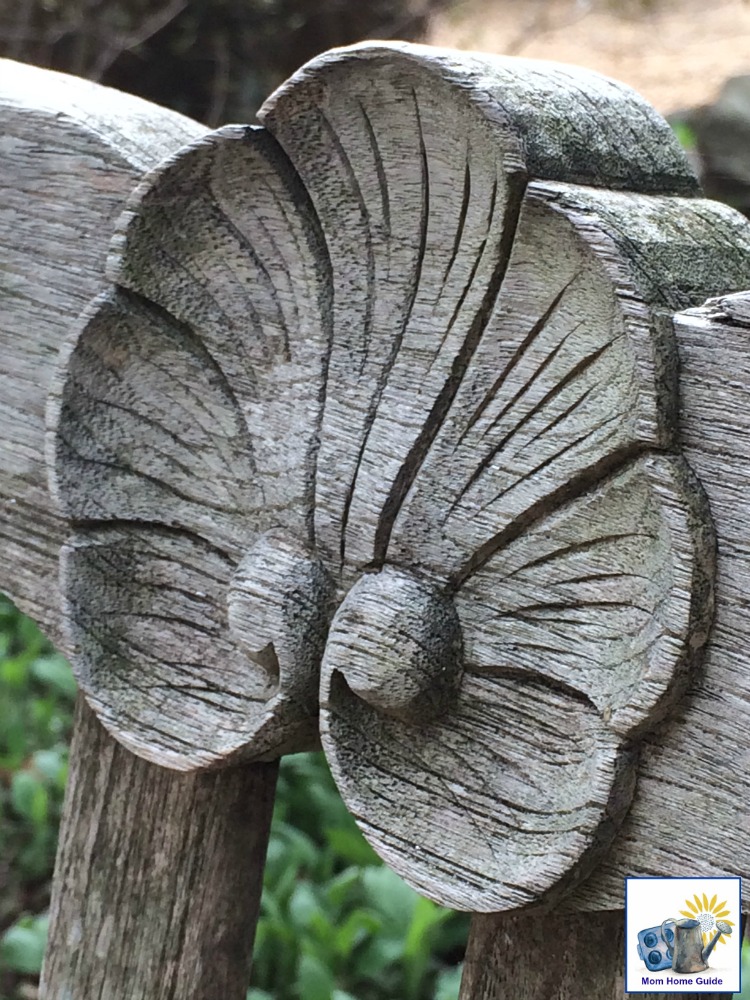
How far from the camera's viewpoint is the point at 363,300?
75cm

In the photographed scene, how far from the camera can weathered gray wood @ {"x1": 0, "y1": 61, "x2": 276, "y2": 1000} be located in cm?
94

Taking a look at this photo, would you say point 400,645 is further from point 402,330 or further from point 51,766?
point 51,766

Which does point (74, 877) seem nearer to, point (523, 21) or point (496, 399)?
point (496, 399)

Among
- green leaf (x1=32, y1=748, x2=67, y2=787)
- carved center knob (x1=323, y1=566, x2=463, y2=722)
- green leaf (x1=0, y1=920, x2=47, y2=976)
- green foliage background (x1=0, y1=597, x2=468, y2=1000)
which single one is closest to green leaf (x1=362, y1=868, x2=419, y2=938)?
green foliage background (x1=0, y1=597, x2=468, y2=1000)

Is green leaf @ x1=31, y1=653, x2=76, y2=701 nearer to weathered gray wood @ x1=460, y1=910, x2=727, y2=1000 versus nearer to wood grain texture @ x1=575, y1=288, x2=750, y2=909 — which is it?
weathered gray wood @ x1=460, y1=910, x2=727, y2=1000

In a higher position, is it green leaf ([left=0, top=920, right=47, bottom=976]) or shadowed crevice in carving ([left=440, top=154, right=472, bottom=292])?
shadowed crevice in carving ([left=440, top=154, right=472, bottom=292])

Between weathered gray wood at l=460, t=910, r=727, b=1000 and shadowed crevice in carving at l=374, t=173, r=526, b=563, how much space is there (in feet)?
0.84

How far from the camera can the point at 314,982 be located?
178 cm

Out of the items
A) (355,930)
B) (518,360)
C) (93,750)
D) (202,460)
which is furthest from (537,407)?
(355,930)

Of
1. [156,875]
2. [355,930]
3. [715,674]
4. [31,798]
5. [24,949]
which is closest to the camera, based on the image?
[715,674]

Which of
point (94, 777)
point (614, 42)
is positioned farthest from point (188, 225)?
point (614, 42)

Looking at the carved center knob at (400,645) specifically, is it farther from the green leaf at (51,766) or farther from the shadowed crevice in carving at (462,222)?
the green leaf at (51,766)

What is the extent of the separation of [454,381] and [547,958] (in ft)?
1.29

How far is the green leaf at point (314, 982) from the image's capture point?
1.77 metres
